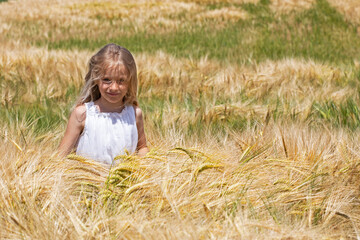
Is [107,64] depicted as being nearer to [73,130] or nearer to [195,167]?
[73,130]

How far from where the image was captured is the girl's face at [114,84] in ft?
6.39

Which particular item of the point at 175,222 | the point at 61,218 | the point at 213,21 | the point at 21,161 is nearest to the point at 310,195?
the point at 175,222

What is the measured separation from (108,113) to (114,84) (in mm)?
162

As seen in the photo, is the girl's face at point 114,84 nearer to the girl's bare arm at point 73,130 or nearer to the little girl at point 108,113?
the little girl at point 108,113

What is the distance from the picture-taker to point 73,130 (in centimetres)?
194

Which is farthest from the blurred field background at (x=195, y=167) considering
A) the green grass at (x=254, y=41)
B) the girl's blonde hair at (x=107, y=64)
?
the green grass at (x=254, y=41)

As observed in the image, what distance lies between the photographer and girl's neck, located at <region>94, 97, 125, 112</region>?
205cm

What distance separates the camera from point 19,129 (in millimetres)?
1785

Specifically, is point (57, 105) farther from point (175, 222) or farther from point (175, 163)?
point (175, 222)

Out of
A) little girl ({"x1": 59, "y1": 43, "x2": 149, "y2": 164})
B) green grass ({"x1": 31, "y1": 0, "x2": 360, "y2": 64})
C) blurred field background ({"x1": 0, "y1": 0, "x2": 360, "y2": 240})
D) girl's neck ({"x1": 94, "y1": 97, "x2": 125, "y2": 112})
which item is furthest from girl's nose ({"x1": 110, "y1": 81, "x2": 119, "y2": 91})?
green grass ({"x1": 31, "y1": 0, "x2": 360, "y2": 64})

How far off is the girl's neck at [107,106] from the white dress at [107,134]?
0.02 m

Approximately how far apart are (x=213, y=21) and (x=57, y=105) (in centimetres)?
573

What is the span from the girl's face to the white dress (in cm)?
9

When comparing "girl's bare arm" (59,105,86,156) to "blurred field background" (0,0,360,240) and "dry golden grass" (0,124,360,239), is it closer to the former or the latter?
"blurred field background" (0,0,360,240)
